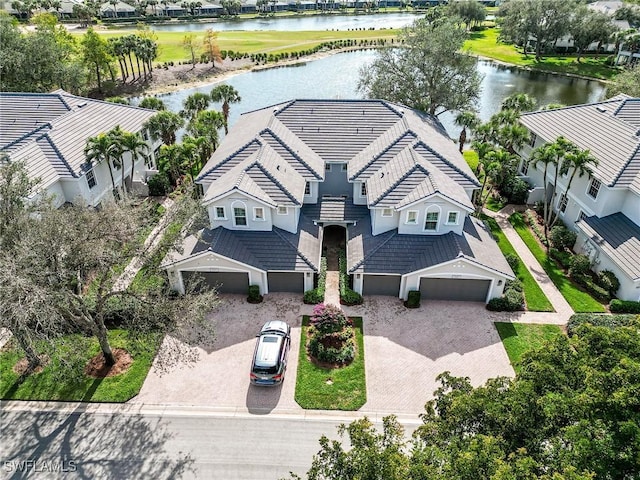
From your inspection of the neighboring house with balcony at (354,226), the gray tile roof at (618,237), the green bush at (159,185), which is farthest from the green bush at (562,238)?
the green bush at (159,185)

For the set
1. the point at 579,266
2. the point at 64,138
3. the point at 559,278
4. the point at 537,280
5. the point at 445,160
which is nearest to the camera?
the point at 579,266

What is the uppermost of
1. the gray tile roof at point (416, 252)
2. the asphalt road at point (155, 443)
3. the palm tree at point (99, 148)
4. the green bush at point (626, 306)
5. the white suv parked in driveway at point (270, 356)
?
the palm tree at point (99, 148)

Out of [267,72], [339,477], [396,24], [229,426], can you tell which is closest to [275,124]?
[229,426]

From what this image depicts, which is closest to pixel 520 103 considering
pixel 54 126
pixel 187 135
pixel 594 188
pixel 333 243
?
pixel 594 188

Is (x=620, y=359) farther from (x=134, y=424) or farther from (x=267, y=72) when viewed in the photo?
(x=267, y=72)

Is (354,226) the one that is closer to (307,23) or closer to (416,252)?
(416,252)

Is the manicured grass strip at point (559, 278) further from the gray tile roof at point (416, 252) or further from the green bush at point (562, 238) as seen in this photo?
the gray tile roof at point (416, 252)
